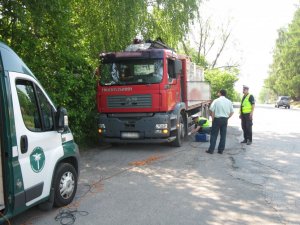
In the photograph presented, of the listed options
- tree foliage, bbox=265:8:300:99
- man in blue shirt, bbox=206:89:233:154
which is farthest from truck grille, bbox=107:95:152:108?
tree foliage, bbox=265:8:300:99

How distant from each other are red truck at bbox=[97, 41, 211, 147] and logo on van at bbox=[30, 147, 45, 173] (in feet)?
18.7

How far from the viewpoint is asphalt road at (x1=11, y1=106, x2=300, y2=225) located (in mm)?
5285

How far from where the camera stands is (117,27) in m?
12.1

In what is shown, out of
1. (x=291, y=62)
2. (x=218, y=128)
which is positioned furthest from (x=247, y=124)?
(x=291, y=62)

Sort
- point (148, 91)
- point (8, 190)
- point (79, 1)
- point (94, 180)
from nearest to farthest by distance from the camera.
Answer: point (8, 190)
point (94, 180)
point (148, 91)
point (79, 1)

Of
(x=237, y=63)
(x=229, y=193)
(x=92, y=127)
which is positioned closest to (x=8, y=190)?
(x=229, y=193)

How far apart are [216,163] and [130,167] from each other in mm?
2029

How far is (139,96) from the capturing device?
1057 centimetres

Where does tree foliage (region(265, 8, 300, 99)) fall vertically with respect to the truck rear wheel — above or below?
above

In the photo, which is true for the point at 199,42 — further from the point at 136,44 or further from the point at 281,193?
the point at 281,193

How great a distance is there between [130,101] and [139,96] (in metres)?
0.31

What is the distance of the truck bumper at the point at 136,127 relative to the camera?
10547 millimetres

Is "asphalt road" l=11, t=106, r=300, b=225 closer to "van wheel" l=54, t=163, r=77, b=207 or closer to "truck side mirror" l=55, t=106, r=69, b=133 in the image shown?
"van wheel" l=54, t=163, r=77, b=207

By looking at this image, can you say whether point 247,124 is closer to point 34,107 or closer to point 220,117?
point 220,117
